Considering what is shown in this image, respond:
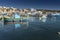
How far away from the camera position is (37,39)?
56.5ft

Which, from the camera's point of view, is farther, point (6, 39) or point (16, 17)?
point (16, 17)

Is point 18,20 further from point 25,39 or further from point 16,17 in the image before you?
point 25,39

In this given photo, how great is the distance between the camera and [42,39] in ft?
56.2

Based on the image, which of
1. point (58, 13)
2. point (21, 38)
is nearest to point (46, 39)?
point (21, 38)

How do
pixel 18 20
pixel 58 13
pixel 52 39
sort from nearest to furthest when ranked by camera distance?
pixel 52 39 → pixel 18 20 → pixel 58 13

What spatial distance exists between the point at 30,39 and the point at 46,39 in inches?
71.0

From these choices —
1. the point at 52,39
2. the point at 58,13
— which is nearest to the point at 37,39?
the point at 52,39

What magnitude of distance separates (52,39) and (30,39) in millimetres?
2472

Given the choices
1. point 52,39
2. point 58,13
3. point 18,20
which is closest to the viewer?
point 52,39

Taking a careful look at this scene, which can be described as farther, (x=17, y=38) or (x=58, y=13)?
(x=58, y=13)

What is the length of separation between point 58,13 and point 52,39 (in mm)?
87965

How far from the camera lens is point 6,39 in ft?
56.5

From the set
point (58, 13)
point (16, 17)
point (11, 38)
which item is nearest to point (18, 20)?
point (16, 17)

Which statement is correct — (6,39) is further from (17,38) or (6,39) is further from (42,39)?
(42,39)
